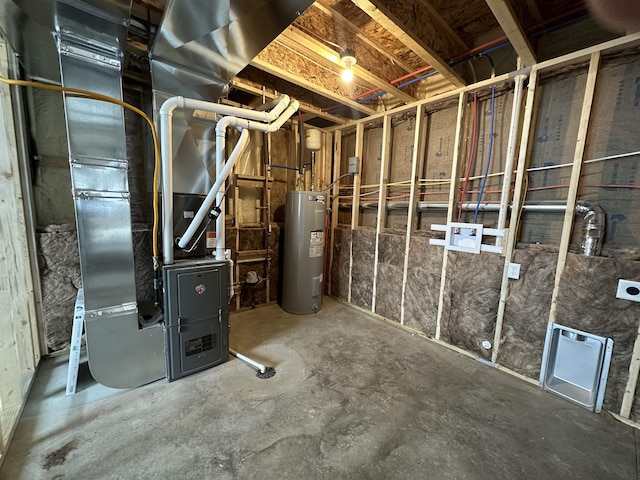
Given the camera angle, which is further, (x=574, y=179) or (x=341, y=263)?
(x=341, y=263)

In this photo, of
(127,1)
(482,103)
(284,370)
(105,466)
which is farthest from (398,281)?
(127,1)

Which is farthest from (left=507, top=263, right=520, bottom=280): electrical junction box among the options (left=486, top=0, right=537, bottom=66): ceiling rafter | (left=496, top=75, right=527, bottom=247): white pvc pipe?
(left=486, top=0, right=537, bottom=66): ceiling rafter

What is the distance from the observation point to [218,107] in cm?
186

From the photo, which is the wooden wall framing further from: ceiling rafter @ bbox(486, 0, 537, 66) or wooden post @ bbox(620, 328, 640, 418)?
ceiling rafter @ bbox(486, 0, 537, 66)

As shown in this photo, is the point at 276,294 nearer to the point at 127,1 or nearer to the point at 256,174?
the point at 256,174

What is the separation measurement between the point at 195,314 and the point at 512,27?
110 inches

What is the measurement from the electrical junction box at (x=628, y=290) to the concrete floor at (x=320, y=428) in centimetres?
79

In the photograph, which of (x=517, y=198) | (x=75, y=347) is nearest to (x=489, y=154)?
(x=517, y=198)

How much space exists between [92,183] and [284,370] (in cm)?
183

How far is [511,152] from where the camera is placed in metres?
2.07

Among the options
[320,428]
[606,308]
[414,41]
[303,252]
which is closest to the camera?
[320,428]

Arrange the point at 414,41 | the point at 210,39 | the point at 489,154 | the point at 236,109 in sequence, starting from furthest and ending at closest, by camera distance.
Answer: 1. the point at 489,154
2. the point at 236,109
3. the point at 414,41
4. the point at 210,39

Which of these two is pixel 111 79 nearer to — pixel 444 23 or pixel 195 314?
pixel 195 314

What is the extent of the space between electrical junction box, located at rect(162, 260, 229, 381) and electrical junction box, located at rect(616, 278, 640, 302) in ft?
8.64
